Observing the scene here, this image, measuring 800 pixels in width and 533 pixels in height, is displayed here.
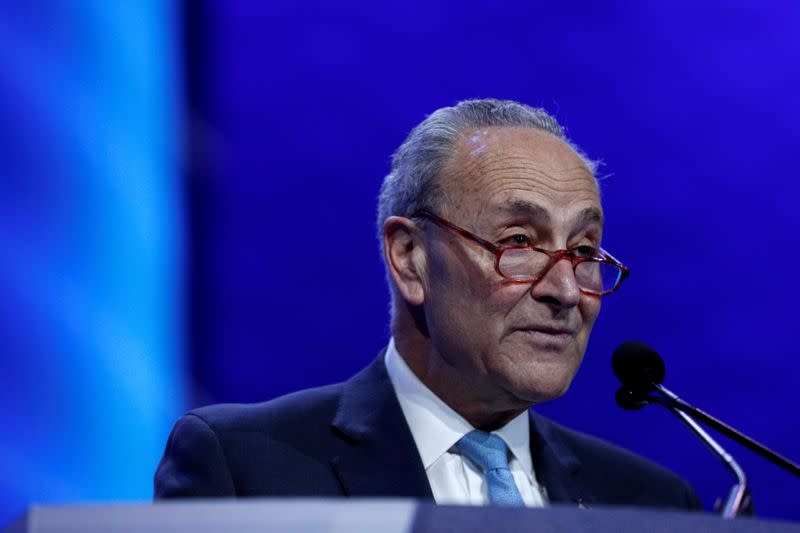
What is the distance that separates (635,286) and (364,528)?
2.14 meters

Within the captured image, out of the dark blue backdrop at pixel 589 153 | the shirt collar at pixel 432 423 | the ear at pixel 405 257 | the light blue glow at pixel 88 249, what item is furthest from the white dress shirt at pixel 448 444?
the dark blue backdrop at pixel 589 153

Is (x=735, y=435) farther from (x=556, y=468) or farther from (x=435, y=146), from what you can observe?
(x=435, y=146)

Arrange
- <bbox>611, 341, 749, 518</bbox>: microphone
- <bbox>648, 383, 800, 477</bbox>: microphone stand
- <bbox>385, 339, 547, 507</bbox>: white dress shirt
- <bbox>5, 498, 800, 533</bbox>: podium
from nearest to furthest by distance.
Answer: <bbox>5, 498, 800, 533</bbox>: podium
<bbox>648, 383, 800, 477</bbox>: microphone stand
<bbox>611, 341, 749, 518</bbox>: microphone
<bbox>385, 339, 547, 507</bbox>: white dress shirt

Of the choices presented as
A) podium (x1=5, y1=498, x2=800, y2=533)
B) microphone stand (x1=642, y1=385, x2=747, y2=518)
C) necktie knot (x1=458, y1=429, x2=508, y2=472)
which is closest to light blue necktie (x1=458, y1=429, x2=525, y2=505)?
necktie knot (x1=458, y1=429, x2=508, y2=472)

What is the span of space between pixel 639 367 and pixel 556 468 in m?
0.44

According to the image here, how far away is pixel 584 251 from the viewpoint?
1.85 metres

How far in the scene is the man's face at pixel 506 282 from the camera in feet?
5.78

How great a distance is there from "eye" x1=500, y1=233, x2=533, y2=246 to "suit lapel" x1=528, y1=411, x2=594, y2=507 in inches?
16.1

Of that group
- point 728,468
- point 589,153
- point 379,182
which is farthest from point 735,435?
point 379,182

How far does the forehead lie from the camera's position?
1821 millimetres

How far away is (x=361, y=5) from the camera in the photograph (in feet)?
10.0

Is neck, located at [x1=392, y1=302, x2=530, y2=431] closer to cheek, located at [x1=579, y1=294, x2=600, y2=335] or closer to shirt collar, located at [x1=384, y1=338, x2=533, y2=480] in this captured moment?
shirt collar, located at [x1=384, y1=338, x2=533, y2=480]

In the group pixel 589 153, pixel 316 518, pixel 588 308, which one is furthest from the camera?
pixel 589 153

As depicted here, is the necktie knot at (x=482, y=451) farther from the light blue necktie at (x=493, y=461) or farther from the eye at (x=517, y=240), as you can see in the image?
the eye at (x=517, y=240)
